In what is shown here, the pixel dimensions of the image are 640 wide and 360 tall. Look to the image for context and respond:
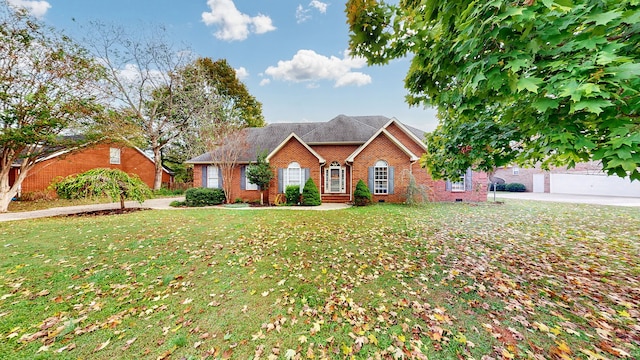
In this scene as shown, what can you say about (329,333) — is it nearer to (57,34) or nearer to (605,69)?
(605,69)

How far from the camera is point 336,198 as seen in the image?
619 inches

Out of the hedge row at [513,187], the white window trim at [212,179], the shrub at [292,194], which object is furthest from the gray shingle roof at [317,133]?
the hedge row at [513,187]

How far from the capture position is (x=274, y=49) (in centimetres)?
1677

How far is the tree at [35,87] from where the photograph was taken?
10383mm

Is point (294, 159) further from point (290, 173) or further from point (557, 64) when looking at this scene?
point (557, 64)

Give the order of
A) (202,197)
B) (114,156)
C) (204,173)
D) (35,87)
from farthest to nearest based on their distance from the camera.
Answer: (114,156), (204,173), (202,197), (35,87)

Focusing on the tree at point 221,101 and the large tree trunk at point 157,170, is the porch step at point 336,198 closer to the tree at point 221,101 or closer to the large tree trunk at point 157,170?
the tree at point 221,101

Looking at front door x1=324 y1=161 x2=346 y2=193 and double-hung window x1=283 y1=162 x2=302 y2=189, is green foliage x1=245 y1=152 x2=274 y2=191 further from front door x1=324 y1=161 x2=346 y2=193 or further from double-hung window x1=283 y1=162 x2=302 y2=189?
front door x1=324 y1=161 x2=346 y2=193

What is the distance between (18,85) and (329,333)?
57.8ft

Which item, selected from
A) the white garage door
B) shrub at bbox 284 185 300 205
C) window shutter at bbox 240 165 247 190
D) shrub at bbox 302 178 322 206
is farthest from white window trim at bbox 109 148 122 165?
the white garage door

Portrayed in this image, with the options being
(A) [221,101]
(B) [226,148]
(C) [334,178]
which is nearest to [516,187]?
(C) [334,178]

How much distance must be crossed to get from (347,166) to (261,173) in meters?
6.09

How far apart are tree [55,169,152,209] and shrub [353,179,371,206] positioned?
475 inches

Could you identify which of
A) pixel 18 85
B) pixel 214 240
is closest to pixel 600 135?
pixel 214 240
